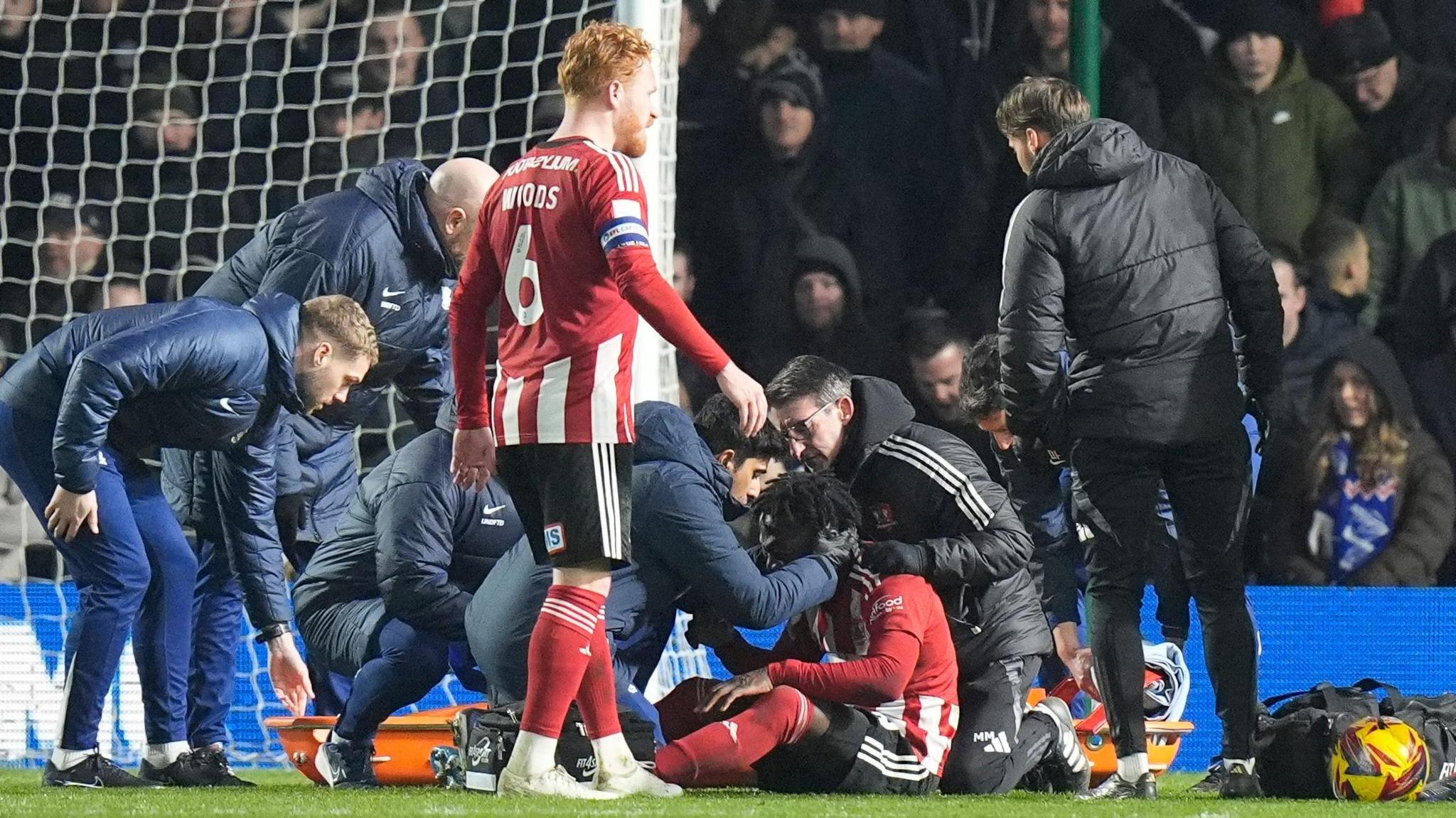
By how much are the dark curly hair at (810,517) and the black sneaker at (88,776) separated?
5.30 feet

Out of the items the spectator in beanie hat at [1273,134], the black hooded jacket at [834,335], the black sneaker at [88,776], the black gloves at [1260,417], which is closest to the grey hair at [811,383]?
the black gloves at [1260,417]

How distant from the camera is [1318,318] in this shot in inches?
279

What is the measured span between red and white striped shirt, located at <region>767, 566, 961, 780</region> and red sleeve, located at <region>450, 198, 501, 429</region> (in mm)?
858

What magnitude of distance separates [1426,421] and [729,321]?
261 centimetres

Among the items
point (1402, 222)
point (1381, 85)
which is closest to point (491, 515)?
point (1402, 222)

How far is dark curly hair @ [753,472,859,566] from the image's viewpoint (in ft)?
13.8

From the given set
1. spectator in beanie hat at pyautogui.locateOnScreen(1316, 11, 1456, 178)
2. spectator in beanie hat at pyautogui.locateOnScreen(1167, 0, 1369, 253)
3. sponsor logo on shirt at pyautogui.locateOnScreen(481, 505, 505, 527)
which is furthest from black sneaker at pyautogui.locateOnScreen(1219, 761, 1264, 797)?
spectator in beanie hat at pyautogui.locateOnScreen(1316, 11, 1456, 178)

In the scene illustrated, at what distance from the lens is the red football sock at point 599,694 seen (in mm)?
3832

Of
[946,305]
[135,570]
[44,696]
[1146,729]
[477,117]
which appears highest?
[477,117]

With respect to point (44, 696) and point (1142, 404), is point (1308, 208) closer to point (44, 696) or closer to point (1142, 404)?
point (1142, 404)

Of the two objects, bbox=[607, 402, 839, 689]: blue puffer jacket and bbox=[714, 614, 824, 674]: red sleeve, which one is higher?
bbox=[607, 402, 839, 689]: blue puffer jacket

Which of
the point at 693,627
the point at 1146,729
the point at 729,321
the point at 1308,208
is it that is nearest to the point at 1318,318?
→ the point at 1308,208

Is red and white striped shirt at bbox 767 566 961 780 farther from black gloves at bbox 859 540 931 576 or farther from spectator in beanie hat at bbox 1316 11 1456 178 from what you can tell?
spectator in beanie hat at bbox 1316 11 1456 178

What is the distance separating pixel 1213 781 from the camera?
443cm
